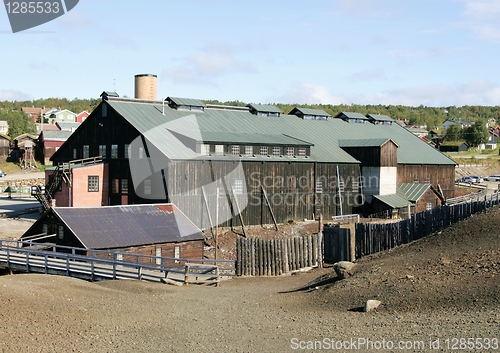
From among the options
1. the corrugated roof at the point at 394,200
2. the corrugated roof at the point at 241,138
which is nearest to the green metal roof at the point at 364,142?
the corrugated roof at the point at 394,200

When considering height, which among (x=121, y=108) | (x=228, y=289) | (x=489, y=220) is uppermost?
(x=121, y=108)

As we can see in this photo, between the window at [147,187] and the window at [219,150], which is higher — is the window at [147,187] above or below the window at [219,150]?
below

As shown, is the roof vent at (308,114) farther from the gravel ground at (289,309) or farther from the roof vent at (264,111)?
the gravel ground at (289,309)

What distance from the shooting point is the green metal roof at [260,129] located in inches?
1929

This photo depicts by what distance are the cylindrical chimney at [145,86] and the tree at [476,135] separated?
326ft

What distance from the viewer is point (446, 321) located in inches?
656

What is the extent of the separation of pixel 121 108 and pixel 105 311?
104ft

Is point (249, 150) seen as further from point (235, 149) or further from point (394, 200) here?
point (394, 200)

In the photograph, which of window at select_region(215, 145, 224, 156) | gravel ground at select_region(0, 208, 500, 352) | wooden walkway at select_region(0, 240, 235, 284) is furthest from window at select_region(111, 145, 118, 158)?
gravel ground at select_region(0, 208, 500, 352)

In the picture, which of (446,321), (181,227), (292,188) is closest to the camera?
(446,321)

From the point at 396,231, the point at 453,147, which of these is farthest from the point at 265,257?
the point at 453,147

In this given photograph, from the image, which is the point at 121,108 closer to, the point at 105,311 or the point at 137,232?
the point at 137,232

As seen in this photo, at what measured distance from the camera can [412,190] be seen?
61469 millimetres

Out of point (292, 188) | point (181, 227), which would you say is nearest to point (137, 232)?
point (181, 227)
